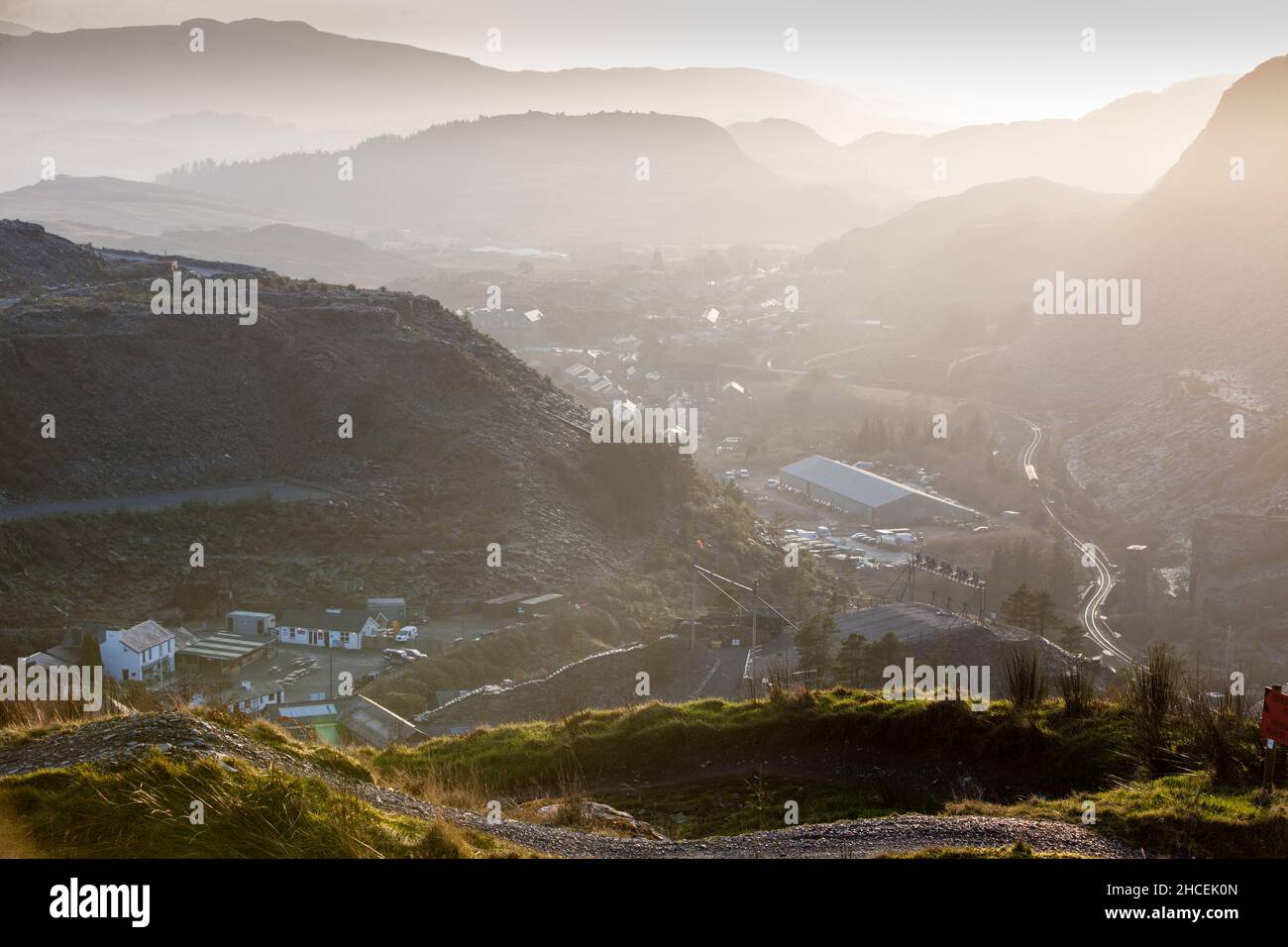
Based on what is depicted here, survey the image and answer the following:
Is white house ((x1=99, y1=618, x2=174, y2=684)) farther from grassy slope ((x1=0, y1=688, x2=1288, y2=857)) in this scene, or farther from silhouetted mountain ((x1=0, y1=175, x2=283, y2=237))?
silhouetted mountain ((x1=0, y1=175, x2=283, y2=237))

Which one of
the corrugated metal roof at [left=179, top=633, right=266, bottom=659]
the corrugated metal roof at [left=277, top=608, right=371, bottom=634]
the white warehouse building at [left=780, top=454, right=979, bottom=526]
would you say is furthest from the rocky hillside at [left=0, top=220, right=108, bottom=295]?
the white warehouse building at [left=780, top=454, right=979, bottom=526]

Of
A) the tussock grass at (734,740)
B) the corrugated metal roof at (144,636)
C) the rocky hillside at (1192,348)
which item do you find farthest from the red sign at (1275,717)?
the rocky hillside at (1192,348)

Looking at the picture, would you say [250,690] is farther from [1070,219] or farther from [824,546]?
[1070,219]

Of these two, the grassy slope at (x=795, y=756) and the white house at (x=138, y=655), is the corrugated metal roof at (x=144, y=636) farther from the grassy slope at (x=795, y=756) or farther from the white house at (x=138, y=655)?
the grassy slope at (x=795, y=756)

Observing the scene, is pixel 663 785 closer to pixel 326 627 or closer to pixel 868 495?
pixel 326 627
